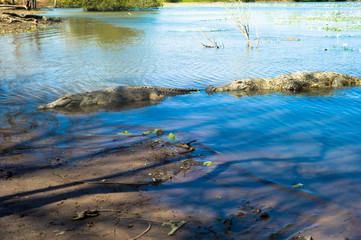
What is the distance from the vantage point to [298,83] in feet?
31.8

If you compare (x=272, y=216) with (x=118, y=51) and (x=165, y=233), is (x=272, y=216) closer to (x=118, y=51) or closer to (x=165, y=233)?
(x=165, y=233)

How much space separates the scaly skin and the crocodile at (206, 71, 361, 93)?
1.67 metres

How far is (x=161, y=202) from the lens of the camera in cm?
363

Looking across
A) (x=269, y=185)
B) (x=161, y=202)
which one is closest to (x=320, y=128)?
(x=269, y=185)

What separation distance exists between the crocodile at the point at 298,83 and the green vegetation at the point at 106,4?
1838 inches

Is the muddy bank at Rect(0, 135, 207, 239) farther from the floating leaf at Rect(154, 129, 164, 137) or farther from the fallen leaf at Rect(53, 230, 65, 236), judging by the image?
the floating leaf at Rect(154, 129, 164, 137)

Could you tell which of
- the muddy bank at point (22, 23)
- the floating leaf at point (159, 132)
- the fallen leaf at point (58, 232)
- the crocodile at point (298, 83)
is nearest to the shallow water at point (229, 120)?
the floating leaf at point (159, 132)

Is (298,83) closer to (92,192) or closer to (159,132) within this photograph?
(159,132)

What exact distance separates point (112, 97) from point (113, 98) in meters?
0.04

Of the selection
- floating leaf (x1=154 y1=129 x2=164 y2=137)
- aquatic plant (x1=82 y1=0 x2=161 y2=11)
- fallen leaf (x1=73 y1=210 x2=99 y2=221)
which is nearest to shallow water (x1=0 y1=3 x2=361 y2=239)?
floating leaf (x1=154 y1=129 x2=164 y2=137)

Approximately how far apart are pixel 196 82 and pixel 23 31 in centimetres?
1850

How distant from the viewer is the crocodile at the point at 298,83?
9.52m

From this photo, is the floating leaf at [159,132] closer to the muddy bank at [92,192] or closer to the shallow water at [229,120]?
the shallow water at [229,120]

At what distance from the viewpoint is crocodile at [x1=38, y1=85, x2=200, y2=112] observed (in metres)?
7.55
